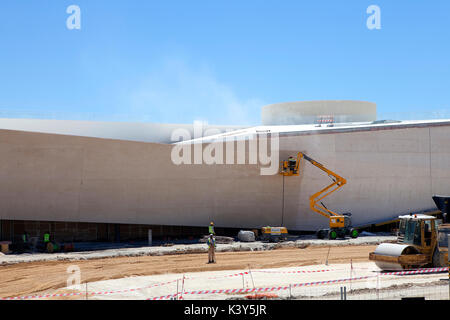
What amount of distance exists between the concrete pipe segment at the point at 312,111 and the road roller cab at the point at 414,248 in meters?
23.5

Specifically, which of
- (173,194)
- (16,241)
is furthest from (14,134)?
(173,194)

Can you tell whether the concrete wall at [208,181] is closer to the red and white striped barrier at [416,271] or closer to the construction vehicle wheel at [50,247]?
the construction vehicle wheel at [50,247]

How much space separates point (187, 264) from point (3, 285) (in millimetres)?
6681

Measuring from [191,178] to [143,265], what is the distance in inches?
438

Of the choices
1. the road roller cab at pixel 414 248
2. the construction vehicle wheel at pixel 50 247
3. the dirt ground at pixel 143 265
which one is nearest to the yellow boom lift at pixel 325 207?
the dirt ground at pixel 143 265

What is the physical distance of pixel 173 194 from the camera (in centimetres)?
2988

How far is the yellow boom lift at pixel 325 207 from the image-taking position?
2945 cm

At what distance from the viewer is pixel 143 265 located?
19438 millimetres

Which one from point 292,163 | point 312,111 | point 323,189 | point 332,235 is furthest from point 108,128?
point 312,111

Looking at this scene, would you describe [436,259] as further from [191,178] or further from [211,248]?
[191,178]

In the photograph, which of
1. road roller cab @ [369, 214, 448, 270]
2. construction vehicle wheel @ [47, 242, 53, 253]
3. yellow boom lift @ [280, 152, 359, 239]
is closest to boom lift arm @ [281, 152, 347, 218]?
yellow boom lift @ [280, 152, 359, 239]

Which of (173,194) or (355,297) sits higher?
(173,194)
